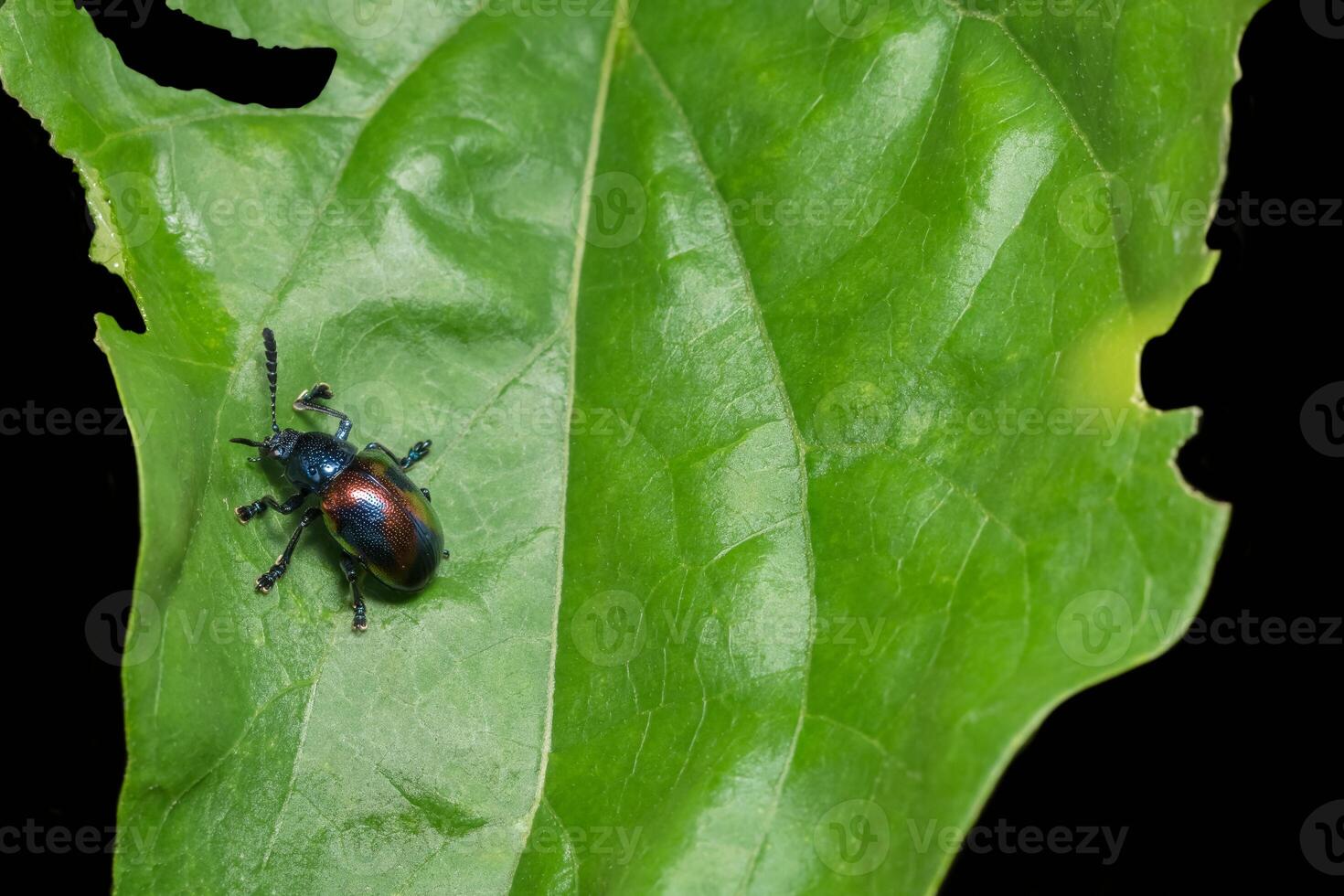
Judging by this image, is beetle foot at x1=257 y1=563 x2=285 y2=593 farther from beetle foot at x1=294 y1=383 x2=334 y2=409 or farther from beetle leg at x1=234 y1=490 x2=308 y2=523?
beetle foot at x1=294 y1=383 x2=334 y2=409

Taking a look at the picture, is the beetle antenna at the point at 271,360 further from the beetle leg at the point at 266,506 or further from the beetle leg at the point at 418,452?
the beetle leg at the point at 418,452

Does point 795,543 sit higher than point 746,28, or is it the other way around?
point 746,28

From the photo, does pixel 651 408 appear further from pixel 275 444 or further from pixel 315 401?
pixel 275 444

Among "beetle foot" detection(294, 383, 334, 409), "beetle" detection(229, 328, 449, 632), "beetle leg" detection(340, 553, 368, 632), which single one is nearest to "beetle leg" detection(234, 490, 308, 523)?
"beetle" detection(229, 328, 449, 632)

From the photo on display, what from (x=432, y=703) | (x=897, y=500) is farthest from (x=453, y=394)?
(x=897, y=500)

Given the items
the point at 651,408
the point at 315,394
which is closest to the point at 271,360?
the point at 315,394

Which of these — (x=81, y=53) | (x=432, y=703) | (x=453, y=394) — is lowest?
(x=432, y=703)

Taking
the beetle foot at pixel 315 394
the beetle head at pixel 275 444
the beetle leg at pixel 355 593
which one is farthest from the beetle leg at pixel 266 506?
the beetle foot at pixel 315 394

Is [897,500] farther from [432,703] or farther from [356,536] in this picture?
[356,536]
